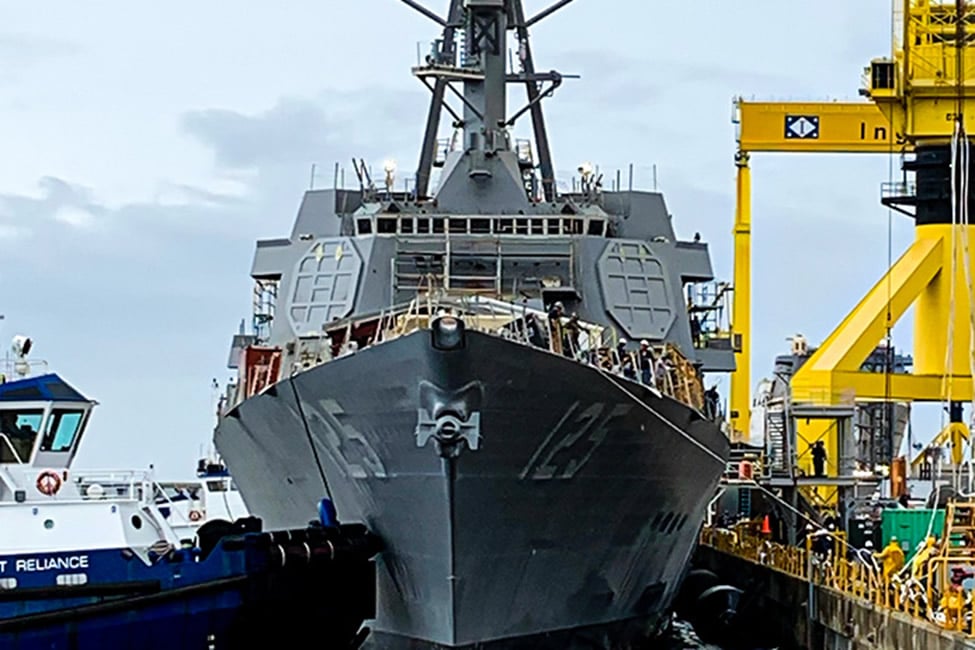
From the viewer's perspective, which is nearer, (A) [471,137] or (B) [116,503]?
(B) [116,503]

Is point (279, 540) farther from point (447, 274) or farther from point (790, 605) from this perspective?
point (790, 605)

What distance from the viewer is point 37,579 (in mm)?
20750

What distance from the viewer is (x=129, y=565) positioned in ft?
69.2

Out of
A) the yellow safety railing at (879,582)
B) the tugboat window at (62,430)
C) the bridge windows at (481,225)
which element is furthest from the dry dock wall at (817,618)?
the tugboat window at (62,430)

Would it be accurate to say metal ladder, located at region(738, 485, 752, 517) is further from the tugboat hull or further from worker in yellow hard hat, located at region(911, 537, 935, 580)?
the tugboat hull

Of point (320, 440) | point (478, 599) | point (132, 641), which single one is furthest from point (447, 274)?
point (132, 641)

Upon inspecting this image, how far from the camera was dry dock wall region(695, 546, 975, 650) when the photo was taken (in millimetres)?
21250

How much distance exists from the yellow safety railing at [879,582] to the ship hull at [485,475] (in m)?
3.00

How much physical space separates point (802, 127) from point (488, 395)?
2631 cm

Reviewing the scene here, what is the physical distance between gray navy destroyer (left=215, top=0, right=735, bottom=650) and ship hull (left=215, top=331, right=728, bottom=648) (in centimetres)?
3

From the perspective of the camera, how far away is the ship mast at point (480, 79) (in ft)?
104

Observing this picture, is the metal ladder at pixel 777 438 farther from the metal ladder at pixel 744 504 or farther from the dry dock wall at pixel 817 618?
the metal ladder at pixel 744 504

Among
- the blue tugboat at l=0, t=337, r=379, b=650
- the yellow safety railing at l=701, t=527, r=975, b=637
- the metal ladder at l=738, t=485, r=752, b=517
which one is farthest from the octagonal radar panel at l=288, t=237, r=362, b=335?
the metal ladder at l=738, t=485, r=752, b=517

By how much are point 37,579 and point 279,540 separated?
2.89m
